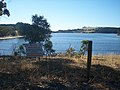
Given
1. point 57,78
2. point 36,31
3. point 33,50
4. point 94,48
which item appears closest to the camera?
point 57,78

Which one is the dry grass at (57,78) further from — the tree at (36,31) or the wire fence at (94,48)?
the tree at (36,31)

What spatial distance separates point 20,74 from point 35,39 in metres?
52.4

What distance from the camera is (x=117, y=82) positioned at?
929cm

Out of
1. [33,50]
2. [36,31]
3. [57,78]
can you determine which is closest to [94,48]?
[36,31]

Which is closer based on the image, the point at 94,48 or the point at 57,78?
the point at 57,78

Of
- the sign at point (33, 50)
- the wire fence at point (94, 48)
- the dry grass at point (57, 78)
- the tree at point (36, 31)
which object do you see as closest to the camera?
the dry grass at point (57, 78)

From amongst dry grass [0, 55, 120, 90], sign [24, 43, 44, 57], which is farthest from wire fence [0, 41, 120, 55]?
dry grass [0, 55, 120, 90]

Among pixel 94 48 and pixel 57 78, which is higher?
pixel 57 78

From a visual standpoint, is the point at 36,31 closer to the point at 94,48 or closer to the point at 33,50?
the point at 94,48

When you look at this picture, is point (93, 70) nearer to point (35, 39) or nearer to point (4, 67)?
point (4, 67)

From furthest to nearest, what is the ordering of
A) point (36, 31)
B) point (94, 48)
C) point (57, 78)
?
point (94, 48)
point (36, 31)
point (57, 78)

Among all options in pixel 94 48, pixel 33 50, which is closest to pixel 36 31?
pixel 94 48

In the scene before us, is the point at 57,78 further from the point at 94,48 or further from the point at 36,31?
the point at 94,48

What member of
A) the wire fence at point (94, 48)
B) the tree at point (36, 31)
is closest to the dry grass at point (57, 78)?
the wire fence at point (94, 48)
